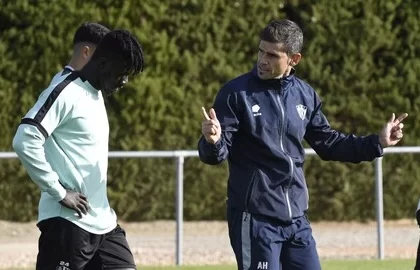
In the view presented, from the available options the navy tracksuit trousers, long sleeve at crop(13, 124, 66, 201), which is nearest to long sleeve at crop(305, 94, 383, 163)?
the navy tracksuit trousers

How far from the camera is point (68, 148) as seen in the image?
21.2 ft

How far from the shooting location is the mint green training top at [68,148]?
6.28m

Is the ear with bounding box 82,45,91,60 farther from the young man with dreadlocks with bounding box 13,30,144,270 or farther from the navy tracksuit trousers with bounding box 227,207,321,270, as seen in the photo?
the navy tracksuit trousers with bounding box 227,207,321,270

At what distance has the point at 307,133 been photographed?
23.2ft

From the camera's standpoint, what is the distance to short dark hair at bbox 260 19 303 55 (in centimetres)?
670

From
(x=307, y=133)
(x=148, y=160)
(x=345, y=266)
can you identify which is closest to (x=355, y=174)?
(x=148, y=160)

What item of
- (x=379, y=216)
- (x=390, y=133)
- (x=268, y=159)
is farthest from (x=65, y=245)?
(x=379, y=216)

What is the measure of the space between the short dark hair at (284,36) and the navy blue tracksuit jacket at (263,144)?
18cm

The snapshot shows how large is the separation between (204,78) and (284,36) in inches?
300

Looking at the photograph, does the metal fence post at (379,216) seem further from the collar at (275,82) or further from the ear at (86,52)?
the ear at (86,52)

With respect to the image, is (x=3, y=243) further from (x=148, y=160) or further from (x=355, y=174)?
(x=355, y=174)

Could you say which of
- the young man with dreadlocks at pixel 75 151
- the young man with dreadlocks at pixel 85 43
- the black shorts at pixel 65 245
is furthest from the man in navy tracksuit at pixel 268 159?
the young man with dreadlocks at pixel 85 43

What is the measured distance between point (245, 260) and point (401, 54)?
28.0 feet

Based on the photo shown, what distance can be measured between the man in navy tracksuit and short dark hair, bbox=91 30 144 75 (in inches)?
20.0
